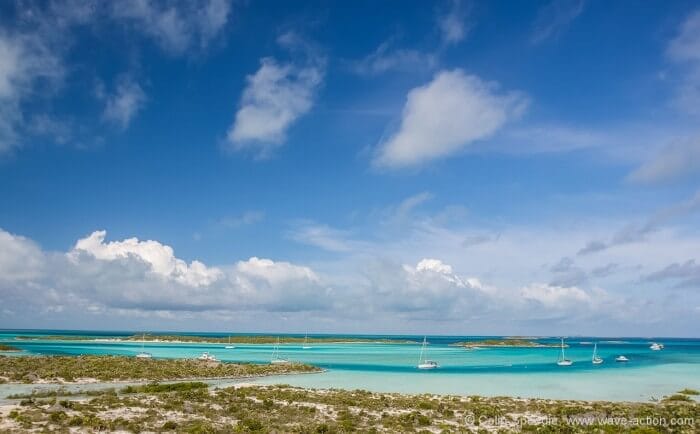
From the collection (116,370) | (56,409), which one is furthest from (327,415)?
(116,370)

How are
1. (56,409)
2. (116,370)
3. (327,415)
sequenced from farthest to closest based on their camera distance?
(116,370) < (327,415) < (56,409)

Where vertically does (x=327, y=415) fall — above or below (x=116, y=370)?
above

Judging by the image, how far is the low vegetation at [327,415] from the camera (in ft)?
120

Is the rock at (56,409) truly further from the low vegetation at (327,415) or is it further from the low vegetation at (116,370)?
the low vegetation at (116,370)

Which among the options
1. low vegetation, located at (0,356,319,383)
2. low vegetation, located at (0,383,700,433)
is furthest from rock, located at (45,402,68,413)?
low vegetation, located at (0,356,319,383)

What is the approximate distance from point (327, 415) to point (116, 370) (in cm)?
4804

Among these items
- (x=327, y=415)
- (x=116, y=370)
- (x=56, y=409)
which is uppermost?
(x=56, y=409)

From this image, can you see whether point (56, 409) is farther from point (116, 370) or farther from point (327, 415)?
point (116, 370)

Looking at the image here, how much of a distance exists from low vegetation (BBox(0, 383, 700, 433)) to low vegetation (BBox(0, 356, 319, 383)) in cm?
2120

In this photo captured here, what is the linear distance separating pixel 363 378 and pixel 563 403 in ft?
124

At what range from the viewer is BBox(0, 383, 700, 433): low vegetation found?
36.5 metres

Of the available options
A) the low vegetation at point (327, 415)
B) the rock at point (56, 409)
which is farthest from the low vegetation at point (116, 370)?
the rock at point (56, 409)

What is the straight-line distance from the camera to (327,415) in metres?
43.1

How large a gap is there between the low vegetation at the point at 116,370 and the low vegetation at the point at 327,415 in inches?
835
